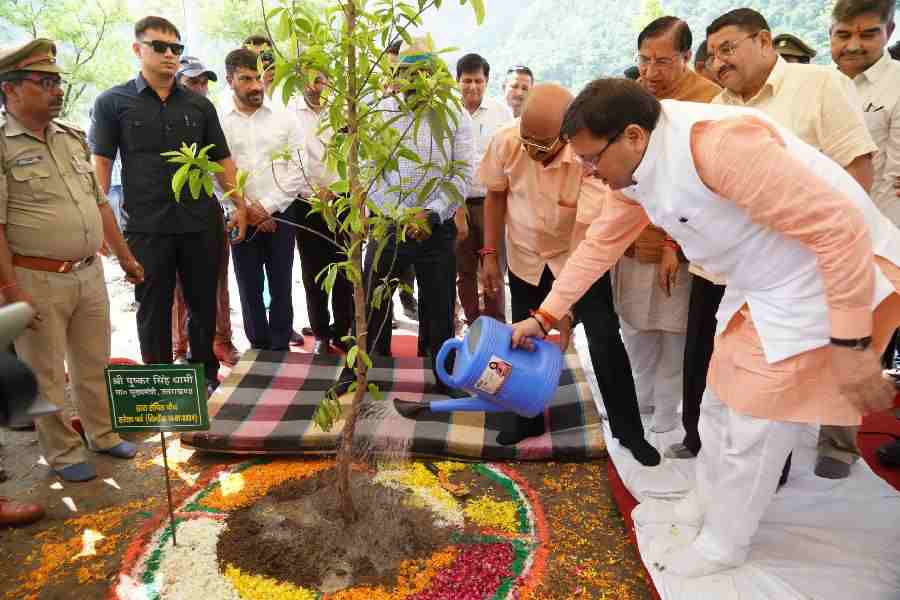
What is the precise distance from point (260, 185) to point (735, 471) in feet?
9.48

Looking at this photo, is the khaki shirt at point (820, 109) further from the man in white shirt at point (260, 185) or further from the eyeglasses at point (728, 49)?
the man in white shirt at point (260, 185)

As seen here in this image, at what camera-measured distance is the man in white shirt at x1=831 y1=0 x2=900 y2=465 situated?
2709mm

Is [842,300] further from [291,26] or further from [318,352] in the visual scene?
[318,352]

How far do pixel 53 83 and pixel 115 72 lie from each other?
6.26 metres

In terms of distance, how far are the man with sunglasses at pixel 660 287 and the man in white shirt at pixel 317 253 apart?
168 cm

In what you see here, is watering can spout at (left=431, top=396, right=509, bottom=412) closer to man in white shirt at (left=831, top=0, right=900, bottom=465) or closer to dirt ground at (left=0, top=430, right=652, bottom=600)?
dirt ground at (left=0, top=430, right=652, bottom=600)

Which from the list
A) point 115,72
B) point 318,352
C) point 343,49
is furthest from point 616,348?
point 115,72

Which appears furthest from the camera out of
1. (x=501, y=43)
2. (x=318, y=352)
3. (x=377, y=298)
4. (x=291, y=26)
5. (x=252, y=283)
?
(x=501, y=43)

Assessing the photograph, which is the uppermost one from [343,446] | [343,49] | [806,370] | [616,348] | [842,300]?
[343,49]

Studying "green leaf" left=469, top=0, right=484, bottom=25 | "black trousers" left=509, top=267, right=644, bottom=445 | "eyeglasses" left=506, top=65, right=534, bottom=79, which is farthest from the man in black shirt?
"eyeglasses" left=506, top=65, right=534, bottom=79

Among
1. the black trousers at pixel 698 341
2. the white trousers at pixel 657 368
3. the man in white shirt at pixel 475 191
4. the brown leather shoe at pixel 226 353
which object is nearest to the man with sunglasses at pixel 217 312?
the brown leather shoe at pixel 226 353

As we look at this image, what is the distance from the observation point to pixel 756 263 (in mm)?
1629

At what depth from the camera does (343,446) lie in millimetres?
2111

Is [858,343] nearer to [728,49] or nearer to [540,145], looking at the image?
[728,49]
